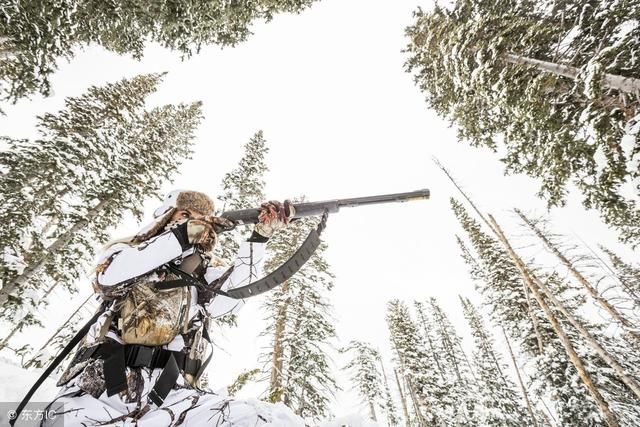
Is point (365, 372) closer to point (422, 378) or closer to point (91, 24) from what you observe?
point (422, 378)

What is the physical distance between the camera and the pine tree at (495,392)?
2383cm

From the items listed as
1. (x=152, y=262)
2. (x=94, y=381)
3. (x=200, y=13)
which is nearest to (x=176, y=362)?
(x=94, y=381)

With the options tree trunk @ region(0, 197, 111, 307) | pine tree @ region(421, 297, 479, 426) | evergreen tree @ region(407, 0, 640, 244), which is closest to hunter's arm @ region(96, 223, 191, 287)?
evergreen tree @ region(407, 0, 640, 244)

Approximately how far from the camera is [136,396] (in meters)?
2.02

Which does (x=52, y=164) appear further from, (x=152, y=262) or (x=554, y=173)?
(x=554, y=173)

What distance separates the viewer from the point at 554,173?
24.8ft

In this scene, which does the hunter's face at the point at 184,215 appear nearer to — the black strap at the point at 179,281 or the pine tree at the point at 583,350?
the black strap at the point at 179,281

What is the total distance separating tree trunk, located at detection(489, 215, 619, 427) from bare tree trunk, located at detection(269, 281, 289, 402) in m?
11.4

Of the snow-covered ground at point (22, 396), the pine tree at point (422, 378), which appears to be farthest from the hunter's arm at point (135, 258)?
the pine tree at point (422, 378)

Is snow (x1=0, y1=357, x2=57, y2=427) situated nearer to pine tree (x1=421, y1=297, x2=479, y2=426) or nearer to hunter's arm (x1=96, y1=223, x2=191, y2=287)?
hunter's arm (x1=96, y1=223, x2=191, y2=287)

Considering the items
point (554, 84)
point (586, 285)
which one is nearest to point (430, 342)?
point (586, 285)

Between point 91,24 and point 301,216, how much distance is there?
770 cm

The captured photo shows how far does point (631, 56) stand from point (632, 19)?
79cm

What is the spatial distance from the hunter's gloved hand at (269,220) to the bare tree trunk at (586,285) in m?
16.9
